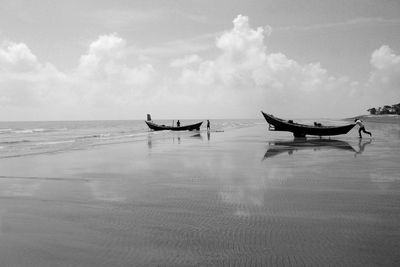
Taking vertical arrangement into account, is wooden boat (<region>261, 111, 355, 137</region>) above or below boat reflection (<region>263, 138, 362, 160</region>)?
above

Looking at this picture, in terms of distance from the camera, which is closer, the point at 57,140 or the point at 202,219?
the point at 202,219

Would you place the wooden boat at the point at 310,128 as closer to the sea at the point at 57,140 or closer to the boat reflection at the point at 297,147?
the boat reflection at the point at 297,147

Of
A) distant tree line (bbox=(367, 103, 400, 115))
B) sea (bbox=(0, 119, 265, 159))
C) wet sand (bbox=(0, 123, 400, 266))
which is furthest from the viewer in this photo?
distant tree line (bbox=(367, 103, 400, 115))

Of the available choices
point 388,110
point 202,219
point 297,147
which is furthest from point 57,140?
point 388,110

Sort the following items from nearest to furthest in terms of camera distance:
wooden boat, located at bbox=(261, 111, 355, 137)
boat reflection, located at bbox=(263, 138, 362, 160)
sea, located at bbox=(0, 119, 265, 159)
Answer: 1. boat reflection, located at bbox=(263, 138, 362, 160)
2. sea, located at bbox=(0, 119, 265, 159)
3. wooden boat, located at bbox=(261, 111, 355, 137)

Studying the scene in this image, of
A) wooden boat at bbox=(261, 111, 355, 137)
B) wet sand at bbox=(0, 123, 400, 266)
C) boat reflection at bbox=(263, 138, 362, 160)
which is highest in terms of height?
wooden boat at bbox=(261, 111, 355, 137)

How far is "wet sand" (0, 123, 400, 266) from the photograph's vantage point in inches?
188

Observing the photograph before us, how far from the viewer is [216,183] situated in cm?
1046

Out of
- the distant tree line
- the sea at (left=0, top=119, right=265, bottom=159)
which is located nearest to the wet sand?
the sea at (left=0, top=119, right=265, bottom=159)

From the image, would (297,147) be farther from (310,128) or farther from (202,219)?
(202,219)

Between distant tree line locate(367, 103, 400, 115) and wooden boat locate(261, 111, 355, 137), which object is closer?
wooden boat locate(261, 111, 355, 137)

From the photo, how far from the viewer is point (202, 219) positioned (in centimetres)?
659

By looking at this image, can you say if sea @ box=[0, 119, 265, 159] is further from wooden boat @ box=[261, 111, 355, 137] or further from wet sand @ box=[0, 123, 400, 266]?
wooden boat @ box=[261, 111, 355, 137]

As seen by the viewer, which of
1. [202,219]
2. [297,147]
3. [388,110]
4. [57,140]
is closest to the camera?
[202,219]
